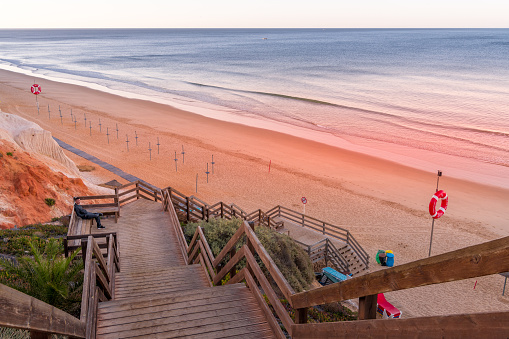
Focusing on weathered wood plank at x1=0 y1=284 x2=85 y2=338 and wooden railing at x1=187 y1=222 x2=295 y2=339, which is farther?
wooden railing at x1=187 y1=222 x2=295 y2=339

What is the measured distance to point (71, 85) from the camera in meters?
63.0

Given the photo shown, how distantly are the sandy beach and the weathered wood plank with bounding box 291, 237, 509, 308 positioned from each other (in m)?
12.6

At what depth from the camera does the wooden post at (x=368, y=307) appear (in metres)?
2.67

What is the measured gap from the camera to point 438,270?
2.04 meters

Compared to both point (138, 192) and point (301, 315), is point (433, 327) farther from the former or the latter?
point (138, 192)

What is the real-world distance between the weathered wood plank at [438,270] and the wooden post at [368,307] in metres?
0.05

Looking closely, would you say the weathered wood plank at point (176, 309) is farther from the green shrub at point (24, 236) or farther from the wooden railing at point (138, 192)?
the wooden railing at point (138, 192)

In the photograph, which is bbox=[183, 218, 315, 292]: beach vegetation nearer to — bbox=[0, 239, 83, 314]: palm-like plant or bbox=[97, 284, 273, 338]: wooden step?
bbox=[0, 239, 83, 314]: palm-like plant

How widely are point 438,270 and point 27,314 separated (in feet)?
7.09

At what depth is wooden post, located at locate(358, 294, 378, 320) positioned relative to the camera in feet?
8.76

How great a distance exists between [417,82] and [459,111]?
24359mm

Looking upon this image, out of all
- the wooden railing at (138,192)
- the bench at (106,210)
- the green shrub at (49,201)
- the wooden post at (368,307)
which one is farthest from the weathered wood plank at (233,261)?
the green shrub at (49,201)

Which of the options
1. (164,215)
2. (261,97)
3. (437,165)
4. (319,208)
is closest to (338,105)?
(261,97)

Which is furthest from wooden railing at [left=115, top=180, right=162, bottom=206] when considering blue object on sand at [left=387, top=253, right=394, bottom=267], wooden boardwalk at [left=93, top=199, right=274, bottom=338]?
blue object on sand at [left=387, top=253, right=394, bottom=267]
